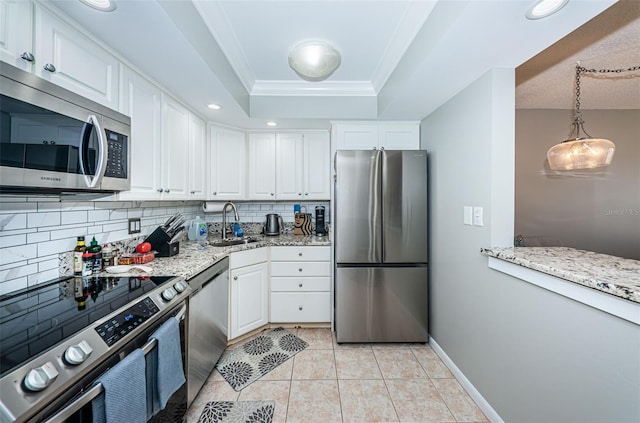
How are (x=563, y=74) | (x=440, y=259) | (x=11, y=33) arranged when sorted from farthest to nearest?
1. (x=440, y=259)
2. (x=563, y=74)
3. (x=11, y=33)

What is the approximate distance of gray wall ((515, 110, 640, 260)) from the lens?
2.75m

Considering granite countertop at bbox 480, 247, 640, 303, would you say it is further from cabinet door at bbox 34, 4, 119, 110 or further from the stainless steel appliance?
cabinet door at bbox 34, 4, 119, 110

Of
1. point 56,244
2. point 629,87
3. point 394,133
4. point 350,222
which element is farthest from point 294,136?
point 629,87

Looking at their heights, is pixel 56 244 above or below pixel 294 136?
below

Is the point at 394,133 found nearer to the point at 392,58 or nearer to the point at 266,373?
the point at 392,58

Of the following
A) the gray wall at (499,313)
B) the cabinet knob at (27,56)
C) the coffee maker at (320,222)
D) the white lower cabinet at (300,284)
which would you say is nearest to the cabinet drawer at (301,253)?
the white lower cabinet at (300,284)

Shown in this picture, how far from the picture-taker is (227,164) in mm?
2850

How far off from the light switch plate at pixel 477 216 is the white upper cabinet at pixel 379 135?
1.12 meters

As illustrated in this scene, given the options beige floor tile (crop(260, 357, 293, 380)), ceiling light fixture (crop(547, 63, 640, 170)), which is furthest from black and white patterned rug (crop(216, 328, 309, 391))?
ceiling light fixture (crop(547, 63, 640, 170))

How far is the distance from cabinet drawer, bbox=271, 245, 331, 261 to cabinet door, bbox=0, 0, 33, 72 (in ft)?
6.70

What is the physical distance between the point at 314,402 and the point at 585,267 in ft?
5.62

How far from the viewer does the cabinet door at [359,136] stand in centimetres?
266

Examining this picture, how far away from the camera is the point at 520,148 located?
2875 millimetres

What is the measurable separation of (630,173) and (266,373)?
4.26 metres
